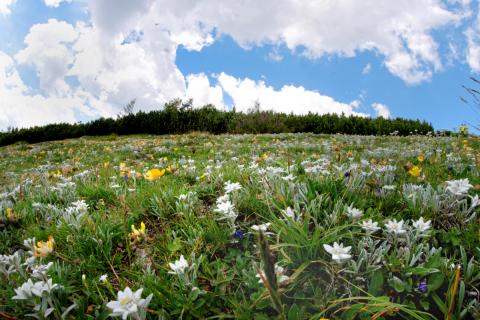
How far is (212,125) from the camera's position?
37.5 metres

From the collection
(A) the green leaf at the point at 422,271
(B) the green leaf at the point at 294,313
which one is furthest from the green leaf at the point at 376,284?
(B) the green leaf at the point at 294,313

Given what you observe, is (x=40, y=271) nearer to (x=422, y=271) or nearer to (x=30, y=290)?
(x=30, y=290)

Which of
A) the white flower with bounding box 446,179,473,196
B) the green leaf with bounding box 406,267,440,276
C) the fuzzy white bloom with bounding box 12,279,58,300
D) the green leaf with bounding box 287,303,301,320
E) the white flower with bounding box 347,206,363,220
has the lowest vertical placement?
the green leaf with bounding box 287,303,301,320

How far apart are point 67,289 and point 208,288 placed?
35.5 inches

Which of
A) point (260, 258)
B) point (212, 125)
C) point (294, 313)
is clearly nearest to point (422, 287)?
point (294, 313)

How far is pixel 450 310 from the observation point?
177cm

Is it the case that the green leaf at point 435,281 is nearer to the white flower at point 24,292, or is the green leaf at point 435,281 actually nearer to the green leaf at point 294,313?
the green leaf at point 294,313

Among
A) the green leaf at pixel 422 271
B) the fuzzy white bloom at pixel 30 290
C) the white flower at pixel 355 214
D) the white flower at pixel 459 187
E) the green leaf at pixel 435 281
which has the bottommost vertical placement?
the fuzzy white bloom at pixel 30 290

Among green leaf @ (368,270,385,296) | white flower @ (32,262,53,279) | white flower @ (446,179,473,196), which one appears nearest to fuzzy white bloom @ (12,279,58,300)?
white flower @ (32,262,53,279)

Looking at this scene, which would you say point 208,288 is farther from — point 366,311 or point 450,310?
point 450,310

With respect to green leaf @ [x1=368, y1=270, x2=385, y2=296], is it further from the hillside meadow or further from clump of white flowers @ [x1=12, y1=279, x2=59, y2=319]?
clump of white flowers @ [x1=12, y1=279, x2=59, y2=319]

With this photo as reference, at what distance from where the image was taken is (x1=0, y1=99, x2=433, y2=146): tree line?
32.6 m

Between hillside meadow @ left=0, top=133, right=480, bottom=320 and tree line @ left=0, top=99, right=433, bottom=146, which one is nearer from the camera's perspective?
hillside meadow @ left=0, top=133, right=480, bottom=320

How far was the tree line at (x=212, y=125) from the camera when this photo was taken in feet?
107
